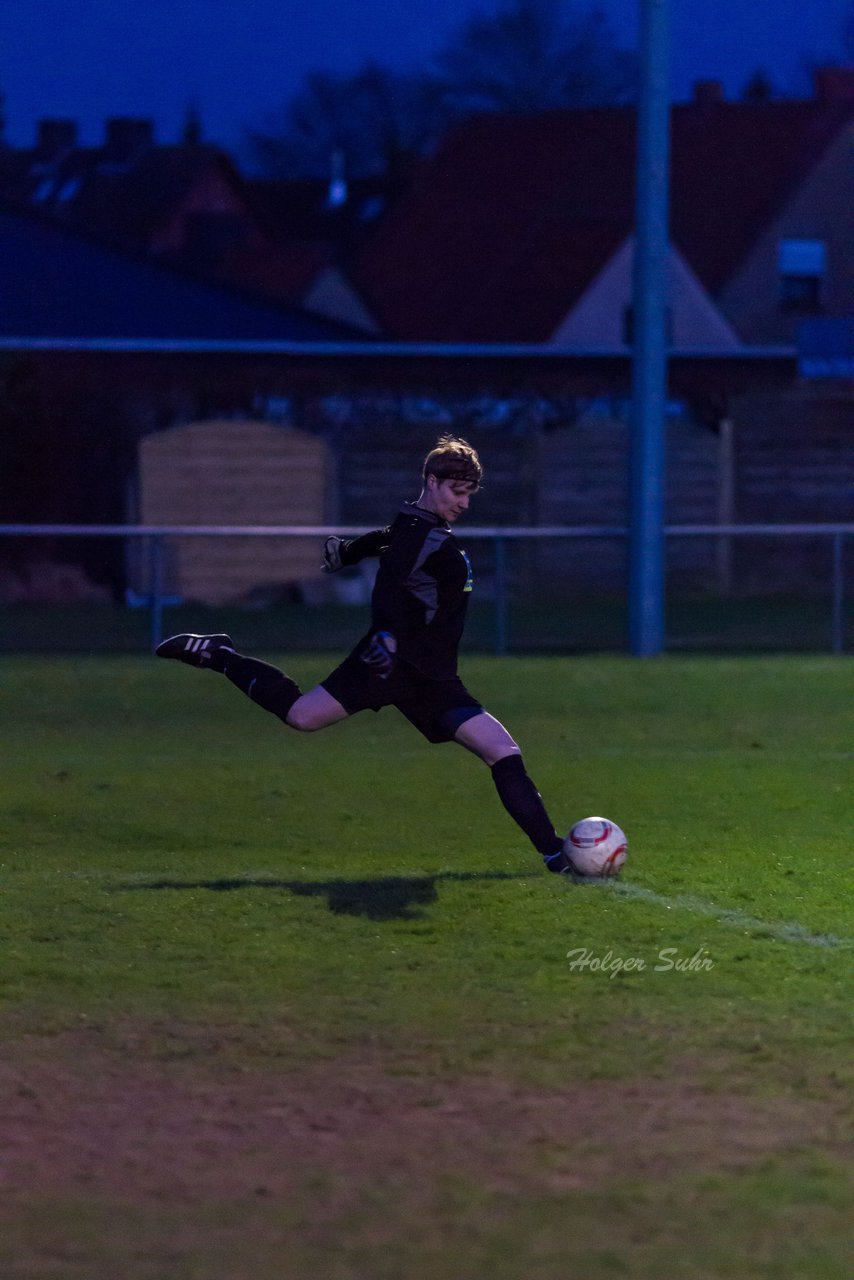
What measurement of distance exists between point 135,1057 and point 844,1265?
2233 mm

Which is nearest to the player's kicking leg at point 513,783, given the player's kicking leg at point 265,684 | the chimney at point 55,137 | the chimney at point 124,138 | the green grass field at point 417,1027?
the green grass field at point 417,1027

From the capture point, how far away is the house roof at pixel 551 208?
41500 mm

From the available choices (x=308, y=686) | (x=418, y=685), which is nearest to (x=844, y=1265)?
(x=418, y=685)

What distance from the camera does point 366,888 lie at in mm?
7992

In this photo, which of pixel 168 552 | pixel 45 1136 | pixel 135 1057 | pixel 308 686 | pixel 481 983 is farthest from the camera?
pixel 168 552

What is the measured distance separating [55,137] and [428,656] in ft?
244

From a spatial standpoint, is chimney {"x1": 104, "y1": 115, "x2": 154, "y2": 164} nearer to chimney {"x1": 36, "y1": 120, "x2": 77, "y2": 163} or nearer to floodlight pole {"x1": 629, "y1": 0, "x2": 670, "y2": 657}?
chimney {"x1": 36, "y1": 120, "x2": 77, "y2": 163}

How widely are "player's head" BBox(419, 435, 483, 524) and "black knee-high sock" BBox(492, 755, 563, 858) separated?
0.98 metres

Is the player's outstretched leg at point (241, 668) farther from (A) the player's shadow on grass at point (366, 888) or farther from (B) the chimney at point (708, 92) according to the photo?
(B) the chimney at point (708, 92)

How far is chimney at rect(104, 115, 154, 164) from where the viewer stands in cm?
7288

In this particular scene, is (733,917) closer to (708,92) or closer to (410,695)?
(410,695)

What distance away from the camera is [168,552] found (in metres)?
25.3

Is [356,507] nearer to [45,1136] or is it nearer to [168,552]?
[168,552]

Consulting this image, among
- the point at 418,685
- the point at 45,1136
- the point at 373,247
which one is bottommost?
the point at 45,1136
